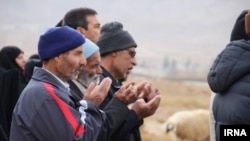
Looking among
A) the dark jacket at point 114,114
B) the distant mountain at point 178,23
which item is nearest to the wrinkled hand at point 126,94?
the dark jacket at point 114,114

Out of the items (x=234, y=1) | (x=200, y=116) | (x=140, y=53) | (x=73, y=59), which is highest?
(x=73, y=59)

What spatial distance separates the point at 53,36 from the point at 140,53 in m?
82.5

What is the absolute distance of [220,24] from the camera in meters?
81.3

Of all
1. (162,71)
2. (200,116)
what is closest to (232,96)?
(200,116)

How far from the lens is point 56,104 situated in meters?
2.38

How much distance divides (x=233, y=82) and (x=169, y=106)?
1615cm

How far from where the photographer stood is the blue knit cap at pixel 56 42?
259 cm

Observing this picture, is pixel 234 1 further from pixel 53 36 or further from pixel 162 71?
pixel 53 36

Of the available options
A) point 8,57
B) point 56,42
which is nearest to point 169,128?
point 8,57

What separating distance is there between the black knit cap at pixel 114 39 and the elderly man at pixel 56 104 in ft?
2.76

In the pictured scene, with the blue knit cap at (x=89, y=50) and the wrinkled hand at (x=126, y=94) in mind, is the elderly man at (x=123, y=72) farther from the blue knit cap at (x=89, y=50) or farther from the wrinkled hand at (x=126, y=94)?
the blue knit cap at (x=89, y=50)

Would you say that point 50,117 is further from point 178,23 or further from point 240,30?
point 178,23

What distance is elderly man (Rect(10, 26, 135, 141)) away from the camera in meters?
2.36

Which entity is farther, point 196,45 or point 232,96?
point 196,45
